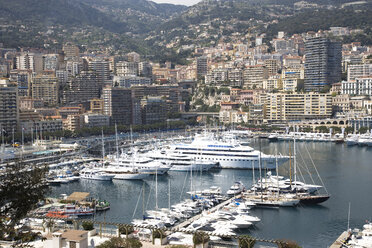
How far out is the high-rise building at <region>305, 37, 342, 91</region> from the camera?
84438 millimetres

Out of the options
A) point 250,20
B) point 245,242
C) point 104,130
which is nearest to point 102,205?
point 245,242

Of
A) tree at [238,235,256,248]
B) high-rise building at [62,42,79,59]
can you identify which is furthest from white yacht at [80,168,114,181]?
high-rise building at [62,42,79,59]

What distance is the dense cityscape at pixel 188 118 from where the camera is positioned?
23578mm

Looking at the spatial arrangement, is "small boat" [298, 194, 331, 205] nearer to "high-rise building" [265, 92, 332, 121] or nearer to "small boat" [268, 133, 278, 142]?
"small boat" [268, 133, 278, 142]

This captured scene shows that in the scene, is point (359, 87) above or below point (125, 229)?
above

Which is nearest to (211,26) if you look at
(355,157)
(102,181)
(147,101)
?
(147,101)

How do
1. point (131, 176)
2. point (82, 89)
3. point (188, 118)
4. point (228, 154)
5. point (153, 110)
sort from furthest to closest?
point (188, 118), point (82, 89), point (153, 110), point (228, 154), point (131, 176)

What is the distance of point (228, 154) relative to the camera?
4281 cm

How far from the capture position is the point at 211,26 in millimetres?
139750

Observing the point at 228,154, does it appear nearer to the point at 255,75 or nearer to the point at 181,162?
the point at 181,162

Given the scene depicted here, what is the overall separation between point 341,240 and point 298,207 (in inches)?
266

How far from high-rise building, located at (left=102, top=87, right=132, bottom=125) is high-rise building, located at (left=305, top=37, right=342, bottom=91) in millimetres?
29291

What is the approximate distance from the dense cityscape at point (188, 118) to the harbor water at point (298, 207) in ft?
0.99

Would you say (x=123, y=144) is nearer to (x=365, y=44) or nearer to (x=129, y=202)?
(x=129, y=202)
